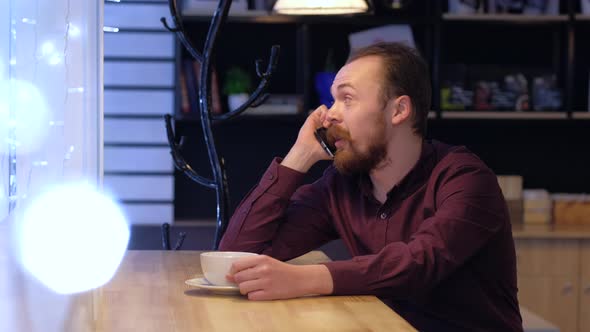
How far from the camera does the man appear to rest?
1.67 metres

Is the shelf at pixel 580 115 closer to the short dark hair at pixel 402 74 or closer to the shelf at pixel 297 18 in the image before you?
the shelf at pixel 297 18

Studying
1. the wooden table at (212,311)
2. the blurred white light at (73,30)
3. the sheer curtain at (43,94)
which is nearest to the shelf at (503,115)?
the wooden table at (212,311)

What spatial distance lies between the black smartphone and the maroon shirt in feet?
0.16

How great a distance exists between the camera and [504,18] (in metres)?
4.61

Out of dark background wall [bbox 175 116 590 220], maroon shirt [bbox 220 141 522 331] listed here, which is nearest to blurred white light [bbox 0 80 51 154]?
maroon shirt [bbox 220 141 522 331]

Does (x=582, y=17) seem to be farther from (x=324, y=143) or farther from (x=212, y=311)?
(x=212, y=311)

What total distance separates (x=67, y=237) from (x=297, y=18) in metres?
3.84

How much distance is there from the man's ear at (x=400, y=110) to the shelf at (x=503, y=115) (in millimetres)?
2565

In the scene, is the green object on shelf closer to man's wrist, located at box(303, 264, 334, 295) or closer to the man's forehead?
the man's forehead

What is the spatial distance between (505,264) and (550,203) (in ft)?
9.72

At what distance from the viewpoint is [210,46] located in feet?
7.25

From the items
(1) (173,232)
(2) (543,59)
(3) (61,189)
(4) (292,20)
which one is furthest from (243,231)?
(2) (543,59)

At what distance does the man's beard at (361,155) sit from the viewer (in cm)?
201

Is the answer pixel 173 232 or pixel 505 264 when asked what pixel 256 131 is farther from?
pixel 505 264
